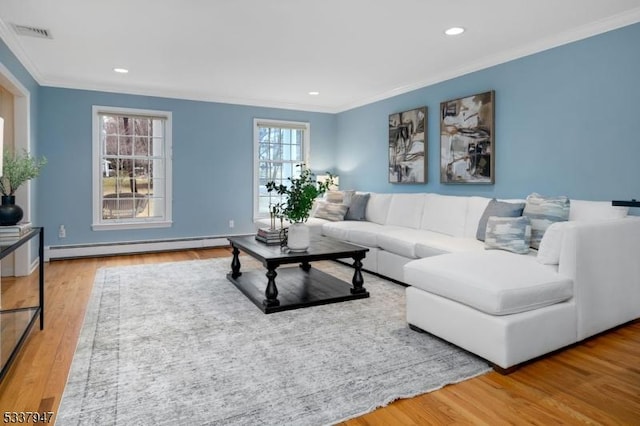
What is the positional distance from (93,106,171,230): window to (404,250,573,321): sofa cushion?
14.7 ft

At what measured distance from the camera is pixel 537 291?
2.28 m

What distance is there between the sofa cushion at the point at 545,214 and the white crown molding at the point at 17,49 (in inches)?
181

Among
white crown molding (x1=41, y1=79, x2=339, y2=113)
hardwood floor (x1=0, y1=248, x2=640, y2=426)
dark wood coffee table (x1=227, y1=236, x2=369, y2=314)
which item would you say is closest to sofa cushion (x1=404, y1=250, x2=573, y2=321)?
hardwood floor (x1=0, y1=248, x2=640, y2=426)

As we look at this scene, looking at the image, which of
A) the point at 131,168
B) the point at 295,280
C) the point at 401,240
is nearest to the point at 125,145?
the point at 131,168

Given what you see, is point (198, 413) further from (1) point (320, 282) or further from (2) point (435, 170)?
(2) point (435, 170)

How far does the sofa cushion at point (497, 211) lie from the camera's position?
3.45 m

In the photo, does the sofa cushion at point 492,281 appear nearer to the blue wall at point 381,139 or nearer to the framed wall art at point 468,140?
the blue wall at point 381,139

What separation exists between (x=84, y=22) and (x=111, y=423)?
316cm

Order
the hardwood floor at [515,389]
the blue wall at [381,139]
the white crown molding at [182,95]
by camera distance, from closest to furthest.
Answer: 1. the hardwood floor at [515,389]
2. the blue wall at [381,139]
3. the white crown molding at [182,95]

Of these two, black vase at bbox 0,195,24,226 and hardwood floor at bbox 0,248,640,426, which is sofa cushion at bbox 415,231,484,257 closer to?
hardwood floor at bbox 0,248,640,426

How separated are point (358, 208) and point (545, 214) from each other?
8.97ft

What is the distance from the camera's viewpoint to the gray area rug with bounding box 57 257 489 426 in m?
1.83

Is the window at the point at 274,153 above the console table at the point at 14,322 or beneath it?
above

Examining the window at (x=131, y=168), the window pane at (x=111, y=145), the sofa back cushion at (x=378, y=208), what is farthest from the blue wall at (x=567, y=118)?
→ the window pane at (x=111, y=145)
